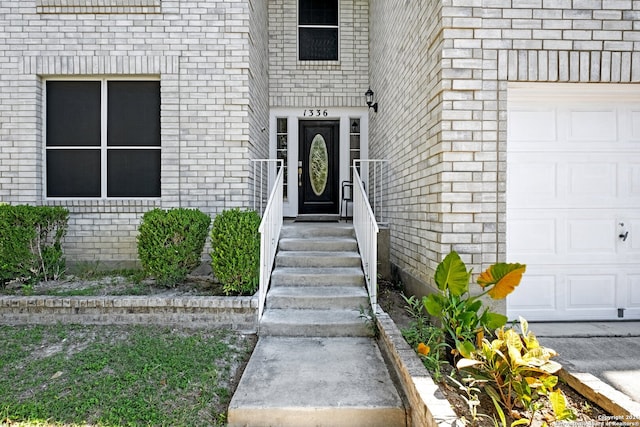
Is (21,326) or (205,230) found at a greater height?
(205,230)

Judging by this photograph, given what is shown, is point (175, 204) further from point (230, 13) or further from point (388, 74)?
point (388, 74)

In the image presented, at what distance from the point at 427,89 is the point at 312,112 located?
3.90 m

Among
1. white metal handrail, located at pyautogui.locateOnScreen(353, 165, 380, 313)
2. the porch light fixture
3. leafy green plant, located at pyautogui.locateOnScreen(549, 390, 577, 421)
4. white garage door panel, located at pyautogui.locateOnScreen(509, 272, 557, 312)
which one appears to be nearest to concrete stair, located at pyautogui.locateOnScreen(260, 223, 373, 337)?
white metal handrail, located at pyautogui.locateOnScreen(353, 165, 380, 313)

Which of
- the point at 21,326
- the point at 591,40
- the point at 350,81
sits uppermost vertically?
the point at 350,81

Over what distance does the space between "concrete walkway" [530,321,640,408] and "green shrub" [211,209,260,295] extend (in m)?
2.84

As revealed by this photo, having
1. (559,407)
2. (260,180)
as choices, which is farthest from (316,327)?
(260,180)

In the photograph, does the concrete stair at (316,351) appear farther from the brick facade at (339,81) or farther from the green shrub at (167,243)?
the green shrub at (167,243)

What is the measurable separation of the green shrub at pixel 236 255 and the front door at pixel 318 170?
3.65 m

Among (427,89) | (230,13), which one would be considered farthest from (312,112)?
(427,89)

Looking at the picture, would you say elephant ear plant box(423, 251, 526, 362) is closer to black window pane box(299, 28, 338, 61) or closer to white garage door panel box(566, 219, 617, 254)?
white garage door panel box(566, 219, 617, 254)

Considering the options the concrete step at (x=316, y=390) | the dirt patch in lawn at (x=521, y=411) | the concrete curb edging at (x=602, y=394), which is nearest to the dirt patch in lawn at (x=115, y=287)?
the concrete step at (x=316, y=390)

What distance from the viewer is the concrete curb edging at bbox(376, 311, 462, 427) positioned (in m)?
2.03

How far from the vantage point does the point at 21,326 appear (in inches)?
152

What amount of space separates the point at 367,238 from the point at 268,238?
4.00 ft
